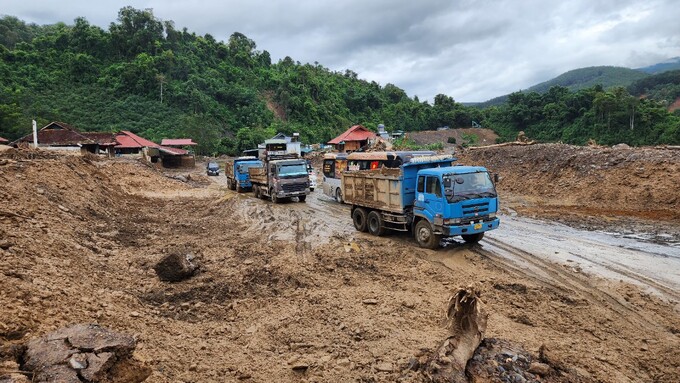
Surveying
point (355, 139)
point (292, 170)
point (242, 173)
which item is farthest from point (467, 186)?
point (355, 139)

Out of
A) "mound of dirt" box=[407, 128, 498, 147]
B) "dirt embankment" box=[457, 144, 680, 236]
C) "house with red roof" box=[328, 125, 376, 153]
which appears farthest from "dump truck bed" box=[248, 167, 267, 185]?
"mound of dirt" box=[407, 128, 498, 147]

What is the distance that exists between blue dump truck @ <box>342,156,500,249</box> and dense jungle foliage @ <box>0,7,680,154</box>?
134 ft

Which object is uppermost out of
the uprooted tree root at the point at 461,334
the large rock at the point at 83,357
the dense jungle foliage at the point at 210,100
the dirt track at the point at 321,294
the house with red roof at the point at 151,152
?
the dense jungle foliage at the point at 210,100

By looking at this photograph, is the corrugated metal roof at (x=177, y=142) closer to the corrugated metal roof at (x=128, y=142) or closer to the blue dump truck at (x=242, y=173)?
the corrugated metal roof at (x=128, y=142)

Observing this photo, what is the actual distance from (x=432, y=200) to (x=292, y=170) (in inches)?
495

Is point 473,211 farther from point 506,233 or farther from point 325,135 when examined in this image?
point 325,135

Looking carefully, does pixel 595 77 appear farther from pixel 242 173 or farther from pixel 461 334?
pixel 461 334

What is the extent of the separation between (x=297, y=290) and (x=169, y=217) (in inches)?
448

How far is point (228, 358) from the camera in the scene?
19.3ft

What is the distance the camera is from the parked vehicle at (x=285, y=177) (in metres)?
22.5

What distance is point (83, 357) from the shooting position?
13.6 ft

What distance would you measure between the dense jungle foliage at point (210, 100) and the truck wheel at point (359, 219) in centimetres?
4087

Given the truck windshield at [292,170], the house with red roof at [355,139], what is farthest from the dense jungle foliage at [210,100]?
the truck windshield at [292,170]

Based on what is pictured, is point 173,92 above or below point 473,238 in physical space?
above
